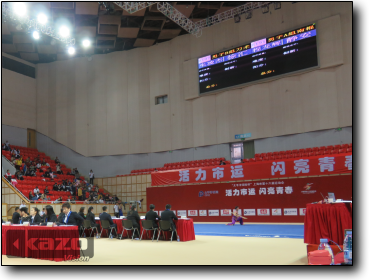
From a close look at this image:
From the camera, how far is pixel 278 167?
16.7 meters

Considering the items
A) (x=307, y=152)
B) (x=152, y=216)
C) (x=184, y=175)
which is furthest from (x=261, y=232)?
(x=184, y=175)

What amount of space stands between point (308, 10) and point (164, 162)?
13216mm

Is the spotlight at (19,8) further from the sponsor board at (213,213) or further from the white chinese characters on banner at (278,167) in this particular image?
the white chinese characters on banner at (278,167)

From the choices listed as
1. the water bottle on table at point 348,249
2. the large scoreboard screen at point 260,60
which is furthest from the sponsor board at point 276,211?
the water bottle on table at point 348,249

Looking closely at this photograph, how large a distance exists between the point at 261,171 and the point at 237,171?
4.41 ft

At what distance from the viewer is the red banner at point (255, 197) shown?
15539 mm

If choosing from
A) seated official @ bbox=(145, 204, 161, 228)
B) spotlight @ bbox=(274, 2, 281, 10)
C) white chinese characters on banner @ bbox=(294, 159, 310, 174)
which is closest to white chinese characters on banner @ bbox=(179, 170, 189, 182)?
white chinese characters on banner @ bbox=(294, 159, 310, 174)

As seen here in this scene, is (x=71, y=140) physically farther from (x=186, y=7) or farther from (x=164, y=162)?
(x=186, y=7)

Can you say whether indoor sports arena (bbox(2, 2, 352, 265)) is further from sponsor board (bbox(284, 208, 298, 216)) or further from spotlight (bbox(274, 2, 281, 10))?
spotlight (bbox(274, 2, 281, 10))

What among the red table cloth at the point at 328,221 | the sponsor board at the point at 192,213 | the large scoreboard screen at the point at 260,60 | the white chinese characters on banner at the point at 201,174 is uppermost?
the large scoreboard screen at the point at 260,60

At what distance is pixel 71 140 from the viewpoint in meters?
26.5

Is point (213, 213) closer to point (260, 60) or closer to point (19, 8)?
point (260, 60)

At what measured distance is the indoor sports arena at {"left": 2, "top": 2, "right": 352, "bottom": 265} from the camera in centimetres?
1634

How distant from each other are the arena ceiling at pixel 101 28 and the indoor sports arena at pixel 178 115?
10 centimetres
